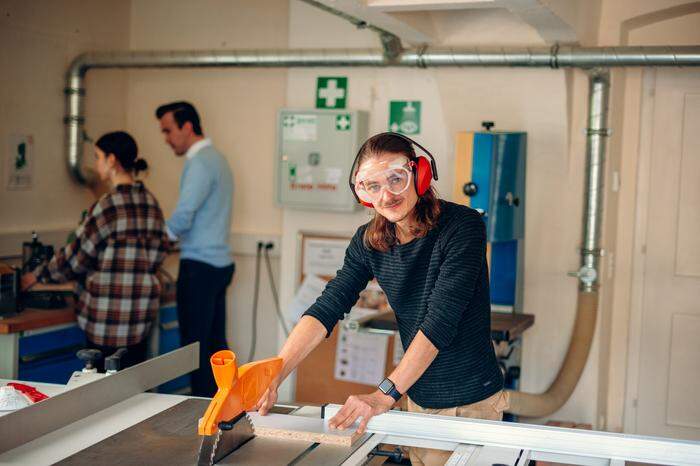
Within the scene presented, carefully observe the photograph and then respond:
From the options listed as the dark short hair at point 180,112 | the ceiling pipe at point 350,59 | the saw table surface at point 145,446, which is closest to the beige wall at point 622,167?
the ceiling pipe at point 350,59

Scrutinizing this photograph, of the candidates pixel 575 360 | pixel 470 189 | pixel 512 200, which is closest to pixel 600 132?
pixel 512 200

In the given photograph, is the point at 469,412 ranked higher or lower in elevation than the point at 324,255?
lower

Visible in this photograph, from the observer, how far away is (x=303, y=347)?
2.39 m

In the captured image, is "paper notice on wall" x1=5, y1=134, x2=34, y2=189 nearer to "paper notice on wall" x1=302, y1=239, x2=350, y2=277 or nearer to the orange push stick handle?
"paper notice on wall" x1=302, y1=239, x2=350, y2=277

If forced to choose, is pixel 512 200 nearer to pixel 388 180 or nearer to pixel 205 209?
pixel 205 209

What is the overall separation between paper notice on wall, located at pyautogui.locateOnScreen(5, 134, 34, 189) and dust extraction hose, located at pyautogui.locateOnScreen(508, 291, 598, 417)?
9.27 feet

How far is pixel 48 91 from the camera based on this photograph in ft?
16.6

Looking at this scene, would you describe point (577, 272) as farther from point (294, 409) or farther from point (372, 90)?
point (294, 409)

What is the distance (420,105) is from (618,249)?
1.25m

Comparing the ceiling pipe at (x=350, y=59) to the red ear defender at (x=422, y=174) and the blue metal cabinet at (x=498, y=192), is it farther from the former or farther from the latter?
the red ear defender at (x=422, y=174)

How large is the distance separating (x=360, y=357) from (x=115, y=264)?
61.5 inches

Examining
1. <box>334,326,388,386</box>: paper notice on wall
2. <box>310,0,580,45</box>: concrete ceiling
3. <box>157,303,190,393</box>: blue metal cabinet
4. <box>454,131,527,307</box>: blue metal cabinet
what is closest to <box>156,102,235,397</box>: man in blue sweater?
<box>157,303,190,393</box>: blue metal cabinet

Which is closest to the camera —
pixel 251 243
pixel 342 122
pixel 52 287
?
pixel 52 287

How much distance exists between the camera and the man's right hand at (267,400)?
2.24m
